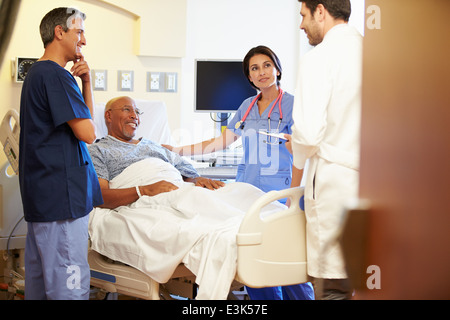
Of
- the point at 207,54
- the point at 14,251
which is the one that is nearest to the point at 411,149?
the point at 14,251

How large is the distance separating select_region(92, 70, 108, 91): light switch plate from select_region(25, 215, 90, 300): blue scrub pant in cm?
178

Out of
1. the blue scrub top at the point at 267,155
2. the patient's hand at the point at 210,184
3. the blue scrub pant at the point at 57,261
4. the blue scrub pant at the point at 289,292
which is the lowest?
the blue scrub pant at the point at 289,292

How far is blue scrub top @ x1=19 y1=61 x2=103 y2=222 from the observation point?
1703 mm

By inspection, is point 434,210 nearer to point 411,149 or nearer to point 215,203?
point 411,149

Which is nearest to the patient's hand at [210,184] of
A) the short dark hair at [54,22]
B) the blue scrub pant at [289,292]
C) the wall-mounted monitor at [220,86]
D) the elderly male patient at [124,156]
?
the elderly male patient at [124,156]

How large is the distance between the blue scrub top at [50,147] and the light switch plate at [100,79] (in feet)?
5.45

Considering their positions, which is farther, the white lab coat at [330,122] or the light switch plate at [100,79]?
the light switch plate at [100,79]

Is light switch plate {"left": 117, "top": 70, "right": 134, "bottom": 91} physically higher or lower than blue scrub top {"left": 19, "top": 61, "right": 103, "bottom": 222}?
higher

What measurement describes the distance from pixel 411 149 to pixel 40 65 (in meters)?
1.55

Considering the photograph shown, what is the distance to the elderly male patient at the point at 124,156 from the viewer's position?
2.27 meters

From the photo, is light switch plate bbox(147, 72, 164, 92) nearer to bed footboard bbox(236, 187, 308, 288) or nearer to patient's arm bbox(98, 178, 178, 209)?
patient's arm bbox(98, 178, 178, 209)

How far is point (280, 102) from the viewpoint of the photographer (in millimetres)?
2508

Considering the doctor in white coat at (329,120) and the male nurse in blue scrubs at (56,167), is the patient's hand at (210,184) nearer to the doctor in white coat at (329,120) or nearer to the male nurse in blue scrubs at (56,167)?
the male nurse in blue scrubs at (56,167)

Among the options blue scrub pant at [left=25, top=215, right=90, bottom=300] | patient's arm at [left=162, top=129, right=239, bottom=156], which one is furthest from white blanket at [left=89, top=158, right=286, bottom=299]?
patient's arm at [left=162, top=129, right=239, bottom=156]
